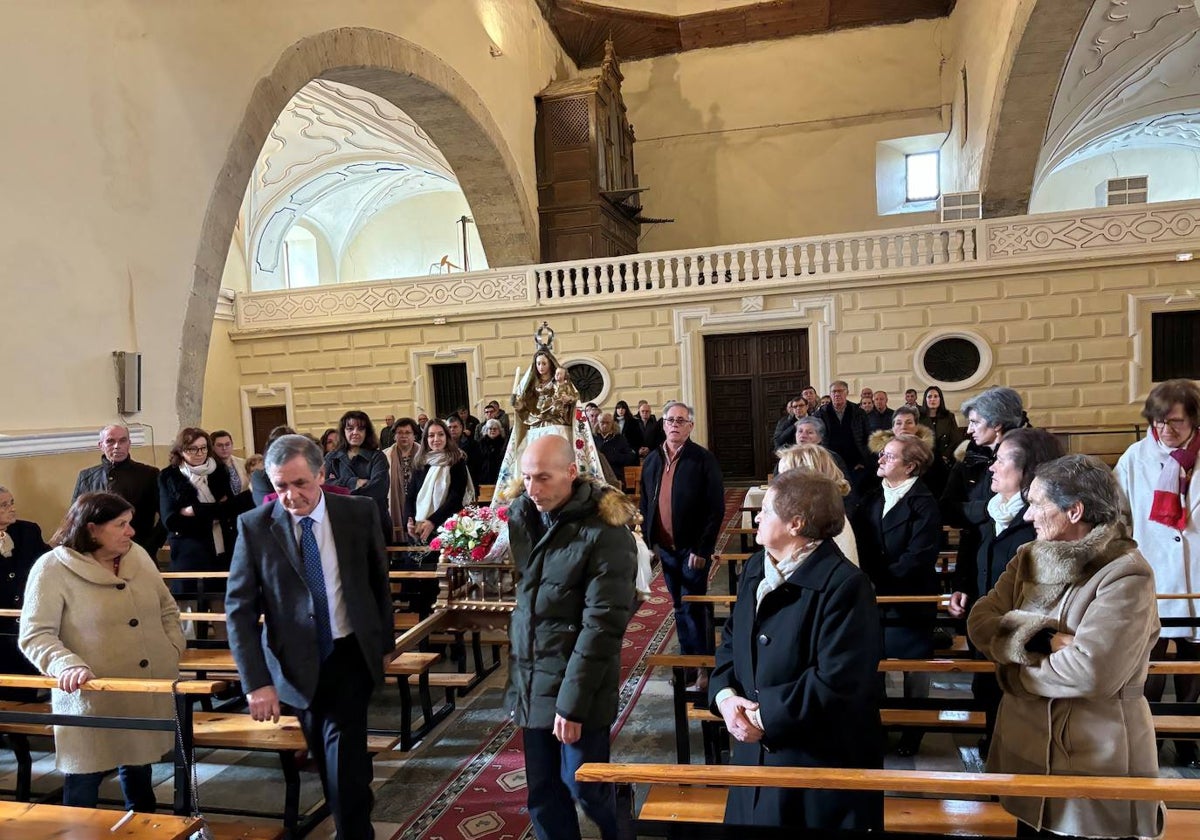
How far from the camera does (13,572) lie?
406cm

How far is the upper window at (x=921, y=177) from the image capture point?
17391 mm

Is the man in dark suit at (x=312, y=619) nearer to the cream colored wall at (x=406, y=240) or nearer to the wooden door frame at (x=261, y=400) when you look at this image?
the wooden door frame at (x=261, y=400)

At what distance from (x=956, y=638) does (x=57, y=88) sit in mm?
7960

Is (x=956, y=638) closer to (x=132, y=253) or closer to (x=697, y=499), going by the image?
(x=697, y=499)

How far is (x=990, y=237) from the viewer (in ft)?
39.3

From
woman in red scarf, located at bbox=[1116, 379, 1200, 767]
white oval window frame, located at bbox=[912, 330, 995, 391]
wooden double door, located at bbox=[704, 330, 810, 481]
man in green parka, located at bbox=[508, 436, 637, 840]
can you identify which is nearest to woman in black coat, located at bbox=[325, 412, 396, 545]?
man in green parka, located at bbox=[508, 436, 637, 840]

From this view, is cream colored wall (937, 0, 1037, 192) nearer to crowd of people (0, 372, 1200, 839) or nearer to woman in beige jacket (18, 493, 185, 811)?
crowd of people (0, 372, 1200, 839)

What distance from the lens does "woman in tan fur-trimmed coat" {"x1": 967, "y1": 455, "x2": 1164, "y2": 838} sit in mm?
1841

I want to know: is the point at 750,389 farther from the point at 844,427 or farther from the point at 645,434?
the point at 844,427

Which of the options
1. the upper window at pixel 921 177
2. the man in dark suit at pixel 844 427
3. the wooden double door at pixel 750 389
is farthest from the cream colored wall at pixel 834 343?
the upper window at pixel 921 177

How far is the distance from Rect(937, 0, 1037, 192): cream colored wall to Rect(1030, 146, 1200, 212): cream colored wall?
4.36m

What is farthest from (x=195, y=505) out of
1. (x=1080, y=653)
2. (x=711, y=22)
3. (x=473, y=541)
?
(x=711, y=22)

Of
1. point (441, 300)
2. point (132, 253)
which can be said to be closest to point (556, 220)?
point (441, 300)

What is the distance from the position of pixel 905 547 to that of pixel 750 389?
34.4 ft
